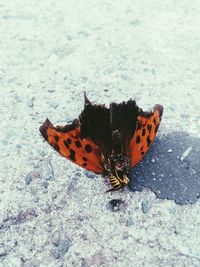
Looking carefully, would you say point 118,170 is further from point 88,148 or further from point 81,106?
point 81,106

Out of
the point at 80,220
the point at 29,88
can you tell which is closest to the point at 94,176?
the point at 80,220

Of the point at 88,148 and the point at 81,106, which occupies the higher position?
the point at 88,148

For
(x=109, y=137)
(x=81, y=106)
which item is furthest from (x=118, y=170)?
(x=81, y=106)

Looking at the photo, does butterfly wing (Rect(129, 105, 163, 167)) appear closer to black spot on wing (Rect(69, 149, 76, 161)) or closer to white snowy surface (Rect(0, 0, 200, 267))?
white snowy surface (Rect(0, 0, 200, 267))

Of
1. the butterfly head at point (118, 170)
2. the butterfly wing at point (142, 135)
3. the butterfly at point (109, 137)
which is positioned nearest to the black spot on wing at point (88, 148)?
the butterfly at point (109, 137)

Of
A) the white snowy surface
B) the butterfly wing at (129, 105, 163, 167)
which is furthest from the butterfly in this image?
the white snowy surface

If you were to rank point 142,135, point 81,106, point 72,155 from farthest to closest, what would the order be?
point 81,106 < point 142,135 < point 72,155

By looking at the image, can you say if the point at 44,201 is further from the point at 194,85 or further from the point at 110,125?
the point at 194,85

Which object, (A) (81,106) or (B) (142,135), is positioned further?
(A) (81,106)

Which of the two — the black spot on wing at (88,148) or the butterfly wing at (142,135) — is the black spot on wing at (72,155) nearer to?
the black spot on wing at (88,148)

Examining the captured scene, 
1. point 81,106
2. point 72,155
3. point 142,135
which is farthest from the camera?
point 81,106
